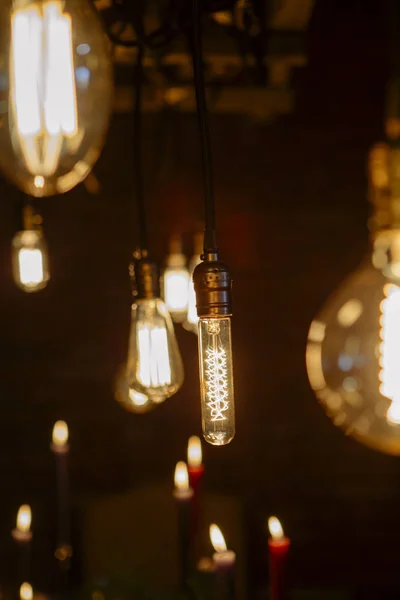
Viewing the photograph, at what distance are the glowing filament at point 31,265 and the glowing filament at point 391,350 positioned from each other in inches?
25.9

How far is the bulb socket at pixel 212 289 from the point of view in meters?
0.53

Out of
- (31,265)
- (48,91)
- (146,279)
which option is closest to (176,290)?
(31,265)

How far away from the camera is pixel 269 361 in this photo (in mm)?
1654

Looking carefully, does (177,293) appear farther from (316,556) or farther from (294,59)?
(316,556)

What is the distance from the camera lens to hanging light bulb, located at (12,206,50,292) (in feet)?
3.47

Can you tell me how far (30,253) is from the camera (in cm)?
106

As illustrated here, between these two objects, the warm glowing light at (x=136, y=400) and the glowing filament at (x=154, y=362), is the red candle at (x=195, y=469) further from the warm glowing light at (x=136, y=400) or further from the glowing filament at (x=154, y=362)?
the glowing filament at (x=154, y=362)

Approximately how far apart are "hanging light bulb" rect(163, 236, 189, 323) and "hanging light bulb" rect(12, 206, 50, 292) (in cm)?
27

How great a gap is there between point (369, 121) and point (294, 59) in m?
0.71

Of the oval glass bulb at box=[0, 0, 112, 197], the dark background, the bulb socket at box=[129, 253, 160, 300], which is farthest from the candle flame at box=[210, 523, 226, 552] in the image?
the dark background

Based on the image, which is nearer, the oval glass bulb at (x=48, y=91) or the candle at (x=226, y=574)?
the oval glass bulb at (x=48, y=91)

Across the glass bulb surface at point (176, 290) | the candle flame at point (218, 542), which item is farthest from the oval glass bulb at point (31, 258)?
the candle flame at point (218, 542)

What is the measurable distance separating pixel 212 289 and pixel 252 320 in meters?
1.13

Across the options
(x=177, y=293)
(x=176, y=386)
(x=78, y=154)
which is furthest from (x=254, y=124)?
(x=78, y=154)
